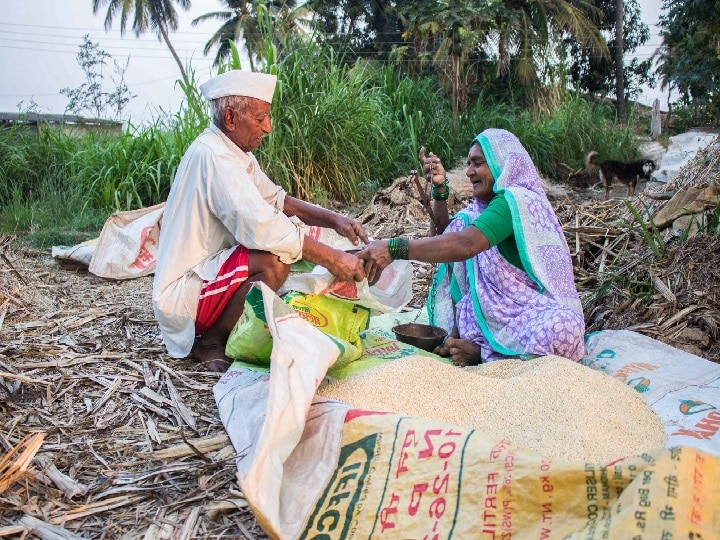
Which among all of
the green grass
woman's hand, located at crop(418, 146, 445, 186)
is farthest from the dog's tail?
Result: woman's hand, located at crop(418, 146, 445, 186)

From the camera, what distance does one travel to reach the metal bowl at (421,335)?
2.91 m

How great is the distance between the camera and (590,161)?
9.28 meters

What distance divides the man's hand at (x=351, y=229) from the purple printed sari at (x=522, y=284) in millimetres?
491

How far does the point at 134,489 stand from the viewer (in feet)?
5.82

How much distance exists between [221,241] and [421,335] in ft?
3.35

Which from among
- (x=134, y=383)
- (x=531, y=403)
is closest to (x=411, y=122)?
(x=134, y=383)

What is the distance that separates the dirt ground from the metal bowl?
0.80 m

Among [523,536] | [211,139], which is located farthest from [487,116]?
[523,536]

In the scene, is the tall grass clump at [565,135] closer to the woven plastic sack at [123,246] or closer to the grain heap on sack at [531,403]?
the woven plastic sack at [123,246]

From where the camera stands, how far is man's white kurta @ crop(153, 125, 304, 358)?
103 inches

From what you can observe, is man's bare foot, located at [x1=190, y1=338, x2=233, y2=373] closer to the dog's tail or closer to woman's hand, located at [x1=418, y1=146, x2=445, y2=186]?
woman's hand, located at [x1=418, y1=146, x2=445, y2=186]

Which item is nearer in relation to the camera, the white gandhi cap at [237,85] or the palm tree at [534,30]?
the white gandhi cap at [237,85]

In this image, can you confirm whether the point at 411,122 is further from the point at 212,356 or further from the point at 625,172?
the point at 212,356

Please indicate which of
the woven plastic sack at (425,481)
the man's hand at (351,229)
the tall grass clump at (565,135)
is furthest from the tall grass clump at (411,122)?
the woven plastic sack at (425,481)
